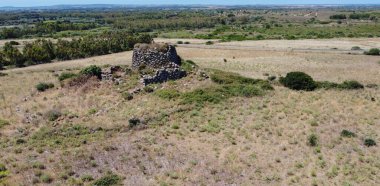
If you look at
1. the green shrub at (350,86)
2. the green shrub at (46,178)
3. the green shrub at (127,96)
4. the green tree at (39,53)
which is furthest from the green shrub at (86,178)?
the green tree at (39,53)

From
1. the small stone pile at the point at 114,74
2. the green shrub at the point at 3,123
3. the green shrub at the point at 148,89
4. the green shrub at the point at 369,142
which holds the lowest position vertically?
the green shrub at the point at 3,123

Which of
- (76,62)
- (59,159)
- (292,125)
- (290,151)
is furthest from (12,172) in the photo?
(76,62)

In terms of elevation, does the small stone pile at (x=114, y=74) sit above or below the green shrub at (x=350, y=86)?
above

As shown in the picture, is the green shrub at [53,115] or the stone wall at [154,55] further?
the stone wall at [154,55]

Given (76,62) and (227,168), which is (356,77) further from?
(76,62)

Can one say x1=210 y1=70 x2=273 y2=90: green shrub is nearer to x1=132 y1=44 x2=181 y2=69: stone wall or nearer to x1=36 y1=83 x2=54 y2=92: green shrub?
x1=132 y1=44 x2=181 y2=69: stone wall

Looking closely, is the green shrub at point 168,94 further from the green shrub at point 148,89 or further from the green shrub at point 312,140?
the green shrub at point 312,140

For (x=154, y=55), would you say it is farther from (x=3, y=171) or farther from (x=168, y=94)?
(x=3, y=171)
